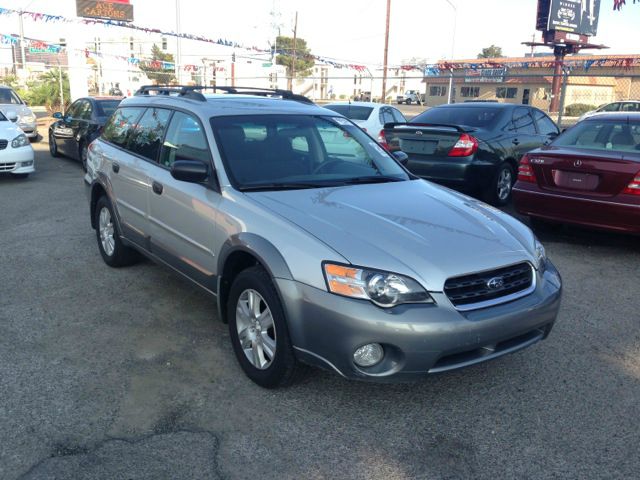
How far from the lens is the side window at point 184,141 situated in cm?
414

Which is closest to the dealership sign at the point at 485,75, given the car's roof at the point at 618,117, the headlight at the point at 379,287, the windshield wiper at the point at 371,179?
the car's roof at the point at 618,117

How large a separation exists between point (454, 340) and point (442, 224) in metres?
0.82

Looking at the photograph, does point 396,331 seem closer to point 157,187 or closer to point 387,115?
point 157,187

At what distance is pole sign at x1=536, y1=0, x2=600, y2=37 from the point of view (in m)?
43.8

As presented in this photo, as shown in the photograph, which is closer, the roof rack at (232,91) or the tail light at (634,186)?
the roof rack at (232,91)

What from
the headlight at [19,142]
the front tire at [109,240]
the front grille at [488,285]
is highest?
the front grille at [488,285]

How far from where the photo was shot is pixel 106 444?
2.95 m

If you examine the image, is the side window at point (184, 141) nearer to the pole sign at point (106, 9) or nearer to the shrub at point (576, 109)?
the pole sign at point (106, 9)

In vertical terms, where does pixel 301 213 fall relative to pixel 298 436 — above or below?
above

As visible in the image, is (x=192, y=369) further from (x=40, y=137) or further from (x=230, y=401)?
(x=40, y=137)

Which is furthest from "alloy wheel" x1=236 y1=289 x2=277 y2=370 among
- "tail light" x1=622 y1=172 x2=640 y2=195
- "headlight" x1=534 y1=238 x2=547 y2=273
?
"tail light" x1=622 y1=172 x2=640 y2=195

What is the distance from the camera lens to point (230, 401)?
3.38 m

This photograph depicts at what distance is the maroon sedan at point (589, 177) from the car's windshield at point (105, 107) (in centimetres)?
862

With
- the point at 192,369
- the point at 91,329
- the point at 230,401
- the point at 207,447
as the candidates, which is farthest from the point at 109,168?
the point at 207,447
